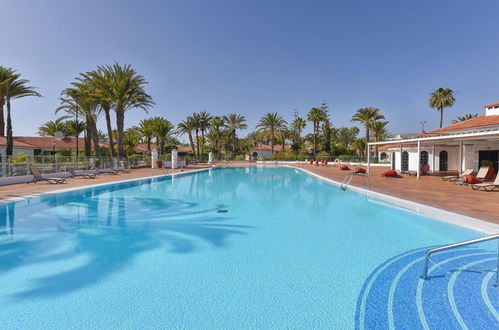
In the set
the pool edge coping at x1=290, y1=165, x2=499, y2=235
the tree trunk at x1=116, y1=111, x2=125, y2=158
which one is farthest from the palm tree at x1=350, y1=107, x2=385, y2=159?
Result: the tree trunk at x1=116, y1=111, x2=125, y2=158

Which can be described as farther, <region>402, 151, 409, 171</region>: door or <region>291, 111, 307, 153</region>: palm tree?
<region>291, 111, 307, 153</region>: palm tree

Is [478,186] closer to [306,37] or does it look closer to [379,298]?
[379,298]

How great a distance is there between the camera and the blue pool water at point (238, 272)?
3148 mm

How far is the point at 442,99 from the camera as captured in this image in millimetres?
41719

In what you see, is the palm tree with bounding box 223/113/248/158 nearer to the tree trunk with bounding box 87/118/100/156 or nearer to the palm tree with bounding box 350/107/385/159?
the palm tree with bounding box 350/107/385/159

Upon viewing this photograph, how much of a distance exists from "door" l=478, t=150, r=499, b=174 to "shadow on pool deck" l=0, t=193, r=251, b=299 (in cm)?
2031

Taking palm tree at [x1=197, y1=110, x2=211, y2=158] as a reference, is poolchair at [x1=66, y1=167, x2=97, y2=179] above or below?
below

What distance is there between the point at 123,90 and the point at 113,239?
922 inches

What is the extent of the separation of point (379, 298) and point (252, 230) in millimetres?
3826

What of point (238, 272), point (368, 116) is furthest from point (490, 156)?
point (368, 116)

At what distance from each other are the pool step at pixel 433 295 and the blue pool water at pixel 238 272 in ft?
0.05

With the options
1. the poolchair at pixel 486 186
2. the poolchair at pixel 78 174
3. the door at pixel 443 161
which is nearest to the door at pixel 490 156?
the door at pixel 443 161

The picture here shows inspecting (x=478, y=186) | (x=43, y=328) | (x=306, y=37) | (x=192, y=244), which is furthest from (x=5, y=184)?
(x=306, y=37)

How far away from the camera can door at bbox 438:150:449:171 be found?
2220 cm
